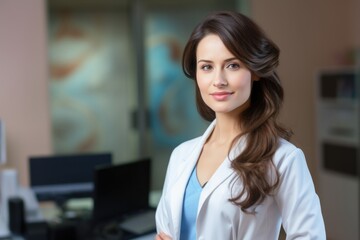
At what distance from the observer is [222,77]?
1.13 m

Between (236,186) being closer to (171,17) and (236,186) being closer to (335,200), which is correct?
(335,200)

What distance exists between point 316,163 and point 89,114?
1.91 meters

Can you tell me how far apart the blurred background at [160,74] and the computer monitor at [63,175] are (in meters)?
1.76

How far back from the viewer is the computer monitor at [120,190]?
222 cm

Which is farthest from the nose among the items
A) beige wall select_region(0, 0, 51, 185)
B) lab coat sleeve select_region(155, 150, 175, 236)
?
beige wall select_region(0, 0, 51, 185)

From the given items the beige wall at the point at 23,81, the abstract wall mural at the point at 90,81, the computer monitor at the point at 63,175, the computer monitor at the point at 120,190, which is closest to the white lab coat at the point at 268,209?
the computer monitor at the point at 120,190

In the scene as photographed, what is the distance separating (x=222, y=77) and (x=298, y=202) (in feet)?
0.98

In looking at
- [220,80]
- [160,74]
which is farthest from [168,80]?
[220,80]

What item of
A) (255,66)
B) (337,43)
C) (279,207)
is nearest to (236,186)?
(279,207)

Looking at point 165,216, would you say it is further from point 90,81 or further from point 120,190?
point 90,81

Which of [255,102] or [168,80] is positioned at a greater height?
[168,80]

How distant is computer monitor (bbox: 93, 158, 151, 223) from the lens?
2.22 m

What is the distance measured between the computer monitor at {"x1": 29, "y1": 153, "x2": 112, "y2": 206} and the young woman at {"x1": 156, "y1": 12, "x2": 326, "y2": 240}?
4.70 ft

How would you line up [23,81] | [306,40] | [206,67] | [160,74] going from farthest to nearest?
[160,74]
[306,40]
[23,81]
[206,67]
